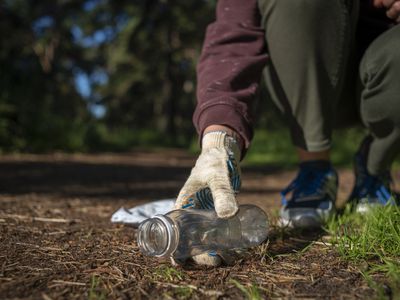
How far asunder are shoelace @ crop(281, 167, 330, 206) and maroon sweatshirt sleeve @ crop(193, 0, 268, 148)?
53 cm

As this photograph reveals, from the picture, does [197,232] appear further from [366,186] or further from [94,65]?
[94,65]

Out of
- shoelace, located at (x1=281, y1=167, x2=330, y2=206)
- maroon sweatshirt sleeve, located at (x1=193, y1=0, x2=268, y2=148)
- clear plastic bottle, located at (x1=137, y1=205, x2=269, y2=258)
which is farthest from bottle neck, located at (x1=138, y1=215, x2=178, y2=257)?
shoelace, located at (x1=281, y1=167, x2=330, y2=206)

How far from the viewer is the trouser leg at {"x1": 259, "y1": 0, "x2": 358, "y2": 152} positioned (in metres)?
1.79

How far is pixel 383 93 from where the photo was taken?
71.4 inches

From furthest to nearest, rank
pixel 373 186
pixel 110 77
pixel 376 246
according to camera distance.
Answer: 1. pixel 110 77
2. pixel 373 186
3. pixel 376 246

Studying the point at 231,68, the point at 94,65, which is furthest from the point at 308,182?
the point at 94,65

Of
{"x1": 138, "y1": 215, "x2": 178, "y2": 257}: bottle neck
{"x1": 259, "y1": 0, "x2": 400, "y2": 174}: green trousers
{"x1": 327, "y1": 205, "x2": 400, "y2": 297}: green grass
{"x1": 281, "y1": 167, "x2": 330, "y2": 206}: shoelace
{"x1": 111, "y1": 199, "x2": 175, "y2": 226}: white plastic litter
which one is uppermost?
{"x1": 259, "y1": 0, "x2": 400, "y2": 174}: green trousers

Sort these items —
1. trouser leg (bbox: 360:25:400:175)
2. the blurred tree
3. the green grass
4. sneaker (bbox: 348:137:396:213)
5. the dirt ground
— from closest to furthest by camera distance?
the dirt ground → the green grass → trouser leg (bbox: 360:25:400:175) → sneaker (bbox: 348:137:396:213) → the blurred tree

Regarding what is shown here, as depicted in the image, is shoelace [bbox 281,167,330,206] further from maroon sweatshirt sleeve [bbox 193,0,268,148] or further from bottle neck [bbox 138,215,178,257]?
bottle neck [bbox 138,215,178,257]

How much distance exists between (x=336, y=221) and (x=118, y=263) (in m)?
1.06

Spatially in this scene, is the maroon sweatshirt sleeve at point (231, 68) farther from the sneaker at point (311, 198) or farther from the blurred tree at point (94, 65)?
the blurred tree at point (94, 65)

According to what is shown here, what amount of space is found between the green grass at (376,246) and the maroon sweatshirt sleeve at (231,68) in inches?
21.2

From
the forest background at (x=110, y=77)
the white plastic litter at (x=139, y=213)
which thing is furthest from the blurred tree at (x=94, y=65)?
the white plastic litter at (x=139, y=213)

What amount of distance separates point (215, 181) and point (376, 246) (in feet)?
2.13
